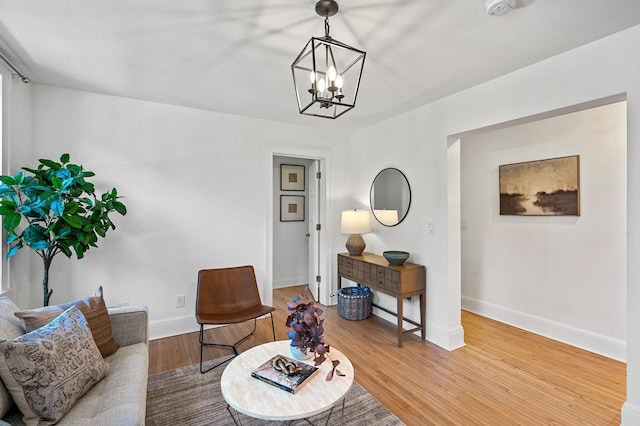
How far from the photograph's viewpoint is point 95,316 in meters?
1.85

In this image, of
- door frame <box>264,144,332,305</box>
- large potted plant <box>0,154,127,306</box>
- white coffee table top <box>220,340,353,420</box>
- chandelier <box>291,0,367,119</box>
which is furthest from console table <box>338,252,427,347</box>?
large potted plant <box>0,154,127,306</box>

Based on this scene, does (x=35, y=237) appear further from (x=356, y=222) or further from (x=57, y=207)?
(x=356, y=222)

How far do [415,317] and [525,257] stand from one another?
1.39m

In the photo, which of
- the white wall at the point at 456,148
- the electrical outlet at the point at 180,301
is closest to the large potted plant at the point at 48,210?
the electrical outlet at the point at 180,301

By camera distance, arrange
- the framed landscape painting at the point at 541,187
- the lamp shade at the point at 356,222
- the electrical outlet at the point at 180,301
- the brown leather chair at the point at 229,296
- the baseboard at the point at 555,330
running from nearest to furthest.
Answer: the baseboard at the point at 555,330 → the brown leather chair at the point at 229,296 → the framed landscape painting at the point at 541,187 → the electrical outlet at the point at 180,301 → the lamp shade at the point at 356,222

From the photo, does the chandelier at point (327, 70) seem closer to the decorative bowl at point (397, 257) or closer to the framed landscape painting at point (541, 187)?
the decorative bowl at point (397, 257)

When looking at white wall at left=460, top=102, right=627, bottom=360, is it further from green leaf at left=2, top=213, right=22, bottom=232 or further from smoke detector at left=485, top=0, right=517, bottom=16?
green leaf at left=2, top=213, right=22, bottom=232

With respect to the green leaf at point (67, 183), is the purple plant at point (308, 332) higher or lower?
lower

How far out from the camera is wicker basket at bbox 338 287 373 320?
3.62 m

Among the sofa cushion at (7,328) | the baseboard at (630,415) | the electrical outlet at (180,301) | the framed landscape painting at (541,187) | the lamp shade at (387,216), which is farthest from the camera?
the lamp shade at (387,216)

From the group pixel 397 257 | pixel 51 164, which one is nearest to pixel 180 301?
pixel 51 164

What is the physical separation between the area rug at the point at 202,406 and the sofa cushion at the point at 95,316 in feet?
1.75

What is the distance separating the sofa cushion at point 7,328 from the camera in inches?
50.1

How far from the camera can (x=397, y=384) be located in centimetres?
232
